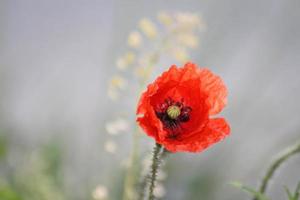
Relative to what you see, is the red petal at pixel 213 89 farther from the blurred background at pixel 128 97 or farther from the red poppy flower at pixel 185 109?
the blurred background at pixel 128 97

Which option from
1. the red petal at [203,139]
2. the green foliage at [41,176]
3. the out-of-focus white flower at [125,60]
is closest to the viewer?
the red petal at [203,139]

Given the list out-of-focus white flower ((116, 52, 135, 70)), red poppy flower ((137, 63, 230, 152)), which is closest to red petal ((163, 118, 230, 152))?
red poppy flower ((137, 63, 230, 152))

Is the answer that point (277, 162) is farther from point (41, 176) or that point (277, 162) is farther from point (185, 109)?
point (41, 176)

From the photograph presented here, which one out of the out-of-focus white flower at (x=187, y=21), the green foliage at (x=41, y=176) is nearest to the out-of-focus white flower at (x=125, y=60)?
the out-of-focus white flower at (x=187, y=21)

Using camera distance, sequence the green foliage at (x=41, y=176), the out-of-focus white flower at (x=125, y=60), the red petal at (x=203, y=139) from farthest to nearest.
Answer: the green foliage at (x=41, y=176)
the out-of-focus white flower at (x=125, y=60)
the red petal at (x=203, y=139)

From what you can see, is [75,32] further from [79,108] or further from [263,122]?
[263,122]
